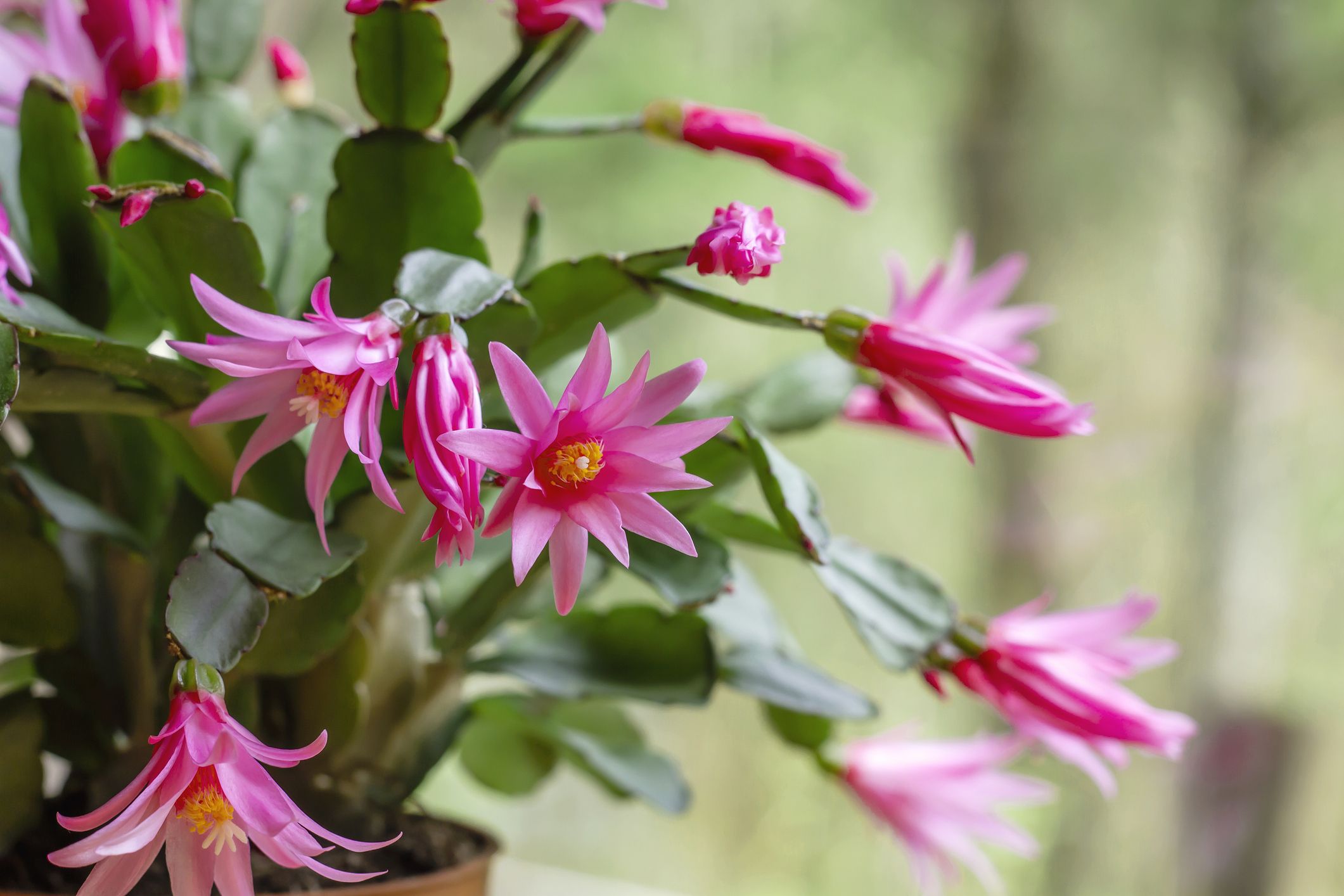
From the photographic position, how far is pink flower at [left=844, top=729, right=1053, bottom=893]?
25.0 inches

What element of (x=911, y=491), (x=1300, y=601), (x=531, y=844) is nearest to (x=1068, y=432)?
(x=1300, y=601)

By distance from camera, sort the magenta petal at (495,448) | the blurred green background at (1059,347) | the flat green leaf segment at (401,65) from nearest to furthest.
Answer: the magenta petal at (495,448), the flat green leaf segment at (401,65), the blurred green background at (1059,347)

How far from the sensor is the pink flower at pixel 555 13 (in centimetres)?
47

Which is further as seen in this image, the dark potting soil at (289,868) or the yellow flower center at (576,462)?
the dark potting soil at (289,868)

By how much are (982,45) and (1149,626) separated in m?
0.64

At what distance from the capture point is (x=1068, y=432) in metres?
0.45

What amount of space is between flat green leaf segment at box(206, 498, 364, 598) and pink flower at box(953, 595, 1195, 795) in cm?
31

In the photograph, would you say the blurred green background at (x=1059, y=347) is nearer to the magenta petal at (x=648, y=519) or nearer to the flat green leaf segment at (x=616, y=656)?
the flat green leaf segment at (x=616, y=656)

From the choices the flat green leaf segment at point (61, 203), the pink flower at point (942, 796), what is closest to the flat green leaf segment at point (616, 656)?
the pink flower at point (942, 796)

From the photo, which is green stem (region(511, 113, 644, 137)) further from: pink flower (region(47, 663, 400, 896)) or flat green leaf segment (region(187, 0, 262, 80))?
pink flower (region(47, 663, 400, 896))

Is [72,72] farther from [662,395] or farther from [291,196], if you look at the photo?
[662,395]

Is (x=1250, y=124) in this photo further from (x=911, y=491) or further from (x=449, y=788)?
(x=449, y=788)

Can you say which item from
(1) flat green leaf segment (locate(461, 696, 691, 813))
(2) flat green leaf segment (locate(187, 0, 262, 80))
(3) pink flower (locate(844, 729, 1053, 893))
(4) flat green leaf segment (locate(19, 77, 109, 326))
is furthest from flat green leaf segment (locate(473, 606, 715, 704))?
(2) flat green leaf segment (locate(187, 0, 262, 80))

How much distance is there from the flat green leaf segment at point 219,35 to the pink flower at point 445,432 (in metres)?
0.35
